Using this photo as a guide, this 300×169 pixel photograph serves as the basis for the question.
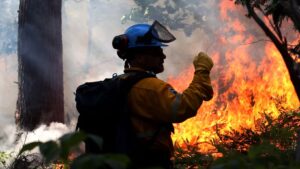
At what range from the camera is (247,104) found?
9867 millimetres

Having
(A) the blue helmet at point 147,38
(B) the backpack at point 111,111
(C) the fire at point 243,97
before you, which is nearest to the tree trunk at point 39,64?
(C) the fire at point 243,97

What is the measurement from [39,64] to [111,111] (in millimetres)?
5213

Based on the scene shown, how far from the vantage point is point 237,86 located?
37.6 feet

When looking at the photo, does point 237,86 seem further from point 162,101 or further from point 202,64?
point 162,101

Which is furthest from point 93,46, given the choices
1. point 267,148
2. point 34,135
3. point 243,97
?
point 267,148

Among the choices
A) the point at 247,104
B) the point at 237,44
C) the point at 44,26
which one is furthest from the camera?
the point at 237,44

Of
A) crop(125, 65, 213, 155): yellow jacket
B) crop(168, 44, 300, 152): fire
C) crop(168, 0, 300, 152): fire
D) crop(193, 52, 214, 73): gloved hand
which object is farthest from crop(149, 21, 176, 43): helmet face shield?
crop(168, 44, 300, 152): fire

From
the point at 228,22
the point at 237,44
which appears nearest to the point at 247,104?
the point at 237,44

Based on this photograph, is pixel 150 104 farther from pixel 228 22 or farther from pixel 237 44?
pixel 228 22

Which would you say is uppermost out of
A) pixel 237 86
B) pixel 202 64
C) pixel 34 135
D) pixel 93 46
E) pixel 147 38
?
pixel 93 46

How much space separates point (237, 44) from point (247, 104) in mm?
4299

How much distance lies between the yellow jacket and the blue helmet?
41cm

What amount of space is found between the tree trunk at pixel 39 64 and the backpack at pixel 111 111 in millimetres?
5012

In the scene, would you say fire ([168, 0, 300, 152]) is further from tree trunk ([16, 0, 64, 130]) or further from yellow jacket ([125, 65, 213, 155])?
yellow jacket ([125, 65, 213, 155])
